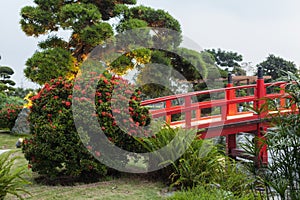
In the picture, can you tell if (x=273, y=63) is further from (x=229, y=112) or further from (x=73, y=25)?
(x=73, y=25)

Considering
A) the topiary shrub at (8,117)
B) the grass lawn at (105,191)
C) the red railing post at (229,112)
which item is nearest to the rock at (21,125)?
the topiary shrub at (8,117)

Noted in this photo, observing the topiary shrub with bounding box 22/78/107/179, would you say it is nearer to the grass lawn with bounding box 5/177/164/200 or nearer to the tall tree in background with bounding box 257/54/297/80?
the grass lawn with bounding box 5/177/164/200

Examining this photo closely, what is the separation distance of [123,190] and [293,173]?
5.81 feet

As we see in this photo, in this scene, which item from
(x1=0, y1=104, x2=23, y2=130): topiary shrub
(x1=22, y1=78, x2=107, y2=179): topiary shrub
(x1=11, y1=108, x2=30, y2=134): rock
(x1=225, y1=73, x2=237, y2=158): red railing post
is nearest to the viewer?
(x1=22, y1=78, x2=107, y2=179): topiary shrub

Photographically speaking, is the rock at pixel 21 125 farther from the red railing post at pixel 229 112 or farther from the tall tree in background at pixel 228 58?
the tall tree in background at pixel 228 58

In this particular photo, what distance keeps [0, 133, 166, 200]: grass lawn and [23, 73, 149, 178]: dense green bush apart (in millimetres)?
191

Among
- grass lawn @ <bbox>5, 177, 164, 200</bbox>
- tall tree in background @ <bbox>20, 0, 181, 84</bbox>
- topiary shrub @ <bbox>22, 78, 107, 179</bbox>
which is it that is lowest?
grass lawn @ <bbox>5, 177, 164, 200</bbox>

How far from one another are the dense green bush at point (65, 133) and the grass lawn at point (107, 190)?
0.63 ft

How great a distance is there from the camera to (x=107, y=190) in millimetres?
3586

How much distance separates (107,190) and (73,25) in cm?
572

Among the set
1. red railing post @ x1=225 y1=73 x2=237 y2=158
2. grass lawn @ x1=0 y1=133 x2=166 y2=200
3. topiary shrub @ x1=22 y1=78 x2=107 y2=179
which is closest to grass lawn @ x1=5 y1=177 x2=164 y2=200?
grass lawn @ x1=0 y1=133 x2=166 y2=200

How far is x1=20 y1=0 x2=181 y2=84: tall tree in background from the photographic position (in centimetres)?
815

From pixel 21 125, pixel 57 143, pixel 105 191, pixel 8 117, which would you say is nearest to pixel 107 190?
pixel 105 191

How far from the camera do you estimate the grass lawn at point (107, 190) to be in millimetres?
3371
